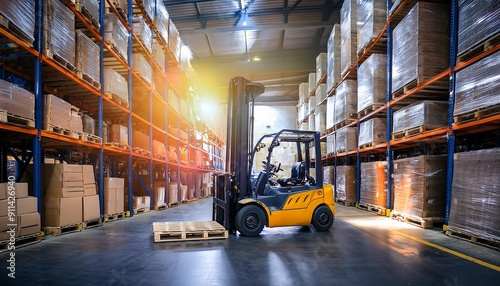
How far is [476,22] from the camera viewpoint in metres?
5.23

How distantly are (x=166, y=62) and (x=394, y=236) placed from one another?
8.92 meters

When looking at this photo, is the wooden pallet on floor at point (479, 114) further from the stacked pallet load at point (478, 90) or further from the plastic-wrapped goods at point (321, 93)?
the plastic-wrapped goods at point (321, 93)

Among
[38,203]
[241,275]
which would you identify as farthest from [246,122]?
[38,203]

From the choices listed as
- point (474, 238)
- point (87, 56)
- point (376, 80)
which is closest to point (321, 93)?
point (376, 80)

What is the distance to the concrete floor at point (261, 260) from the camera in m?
3.24

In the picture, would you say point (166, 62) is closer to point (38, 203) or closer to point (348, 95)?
point (348, 95)

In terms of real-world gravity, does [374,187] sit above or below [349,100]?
below

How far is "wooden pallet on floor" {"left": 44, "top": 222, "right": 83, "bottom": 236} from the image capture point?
215 inches

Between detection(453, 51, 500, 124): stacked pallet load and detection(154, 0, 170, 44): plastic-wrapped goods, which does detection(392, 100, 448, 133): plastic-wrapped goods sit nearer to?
detection(453, 51, 500, 124): stacked pallet load

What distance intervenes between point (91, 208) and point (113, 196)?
1.08m

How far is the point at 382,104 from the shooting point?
8523 millimetres

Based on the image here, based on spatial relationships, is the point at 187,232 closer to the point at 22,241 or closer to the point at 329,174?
the point at 22,241

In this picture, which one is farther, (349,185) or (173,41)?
(173,41)

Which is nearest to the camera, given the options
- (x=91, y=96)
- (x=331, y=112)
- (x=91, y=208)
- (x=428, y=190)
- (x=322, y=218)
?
(x=322, y=218)
